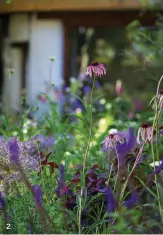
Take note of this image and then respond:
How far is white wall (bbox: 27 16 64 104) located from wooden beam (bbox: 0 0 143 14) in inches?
23.1

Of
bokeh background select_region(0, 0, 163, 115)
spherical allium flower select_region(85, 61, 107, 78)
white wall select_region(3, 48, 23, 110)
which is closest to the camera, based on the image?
spherical allium flower select_region(85, 61, 107, 78)

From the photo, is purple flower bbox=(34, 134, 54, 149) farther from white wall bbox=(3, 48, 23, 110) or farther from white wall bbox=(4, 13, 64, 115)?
white wall bbox=(3, 48, 23, 110)

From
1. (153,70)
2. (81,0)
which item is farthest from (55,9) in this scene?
(153,70)

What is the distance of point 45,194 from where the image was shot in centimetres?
257

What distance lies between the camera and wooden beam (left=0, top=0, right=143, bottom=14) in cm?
968

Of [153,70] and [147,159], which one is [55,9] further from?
[147,159]

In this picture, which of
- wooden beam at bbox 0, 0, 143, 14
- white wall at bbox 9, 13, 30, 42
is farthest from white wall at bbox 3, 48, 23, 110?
wooden beam at bbox 0, 0, 143, 14

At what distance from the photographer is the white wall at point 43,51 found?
10430mm

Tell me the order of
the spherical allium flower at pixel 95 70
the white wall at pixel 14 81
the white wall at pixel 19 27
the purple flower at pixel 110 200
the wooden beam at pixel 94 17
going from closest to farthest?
1. the purple flower at pixel 110 200
2. the spherical allium flower at pixel 95 70
3. the wooden beam at pixel 94 17
4. the white wall at pixel 19 27
5. the white wall at pixel 14 81

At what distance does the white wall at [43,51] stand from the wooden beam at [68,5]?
23.1 inches

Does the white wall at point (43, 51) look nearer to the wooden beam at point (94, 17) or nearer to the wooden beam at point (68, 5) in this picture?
the wooden beam at point (94, 17)

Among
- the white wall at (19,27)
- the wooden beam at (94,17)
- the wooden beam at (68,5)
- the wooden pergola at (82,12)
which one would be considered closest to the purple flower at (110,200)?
the wooden pergola at (82,12)

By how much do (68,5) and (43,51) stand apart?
42.4 inches

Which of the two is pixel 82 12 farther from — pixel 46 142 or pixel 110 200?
Answer: pixel 110 200
